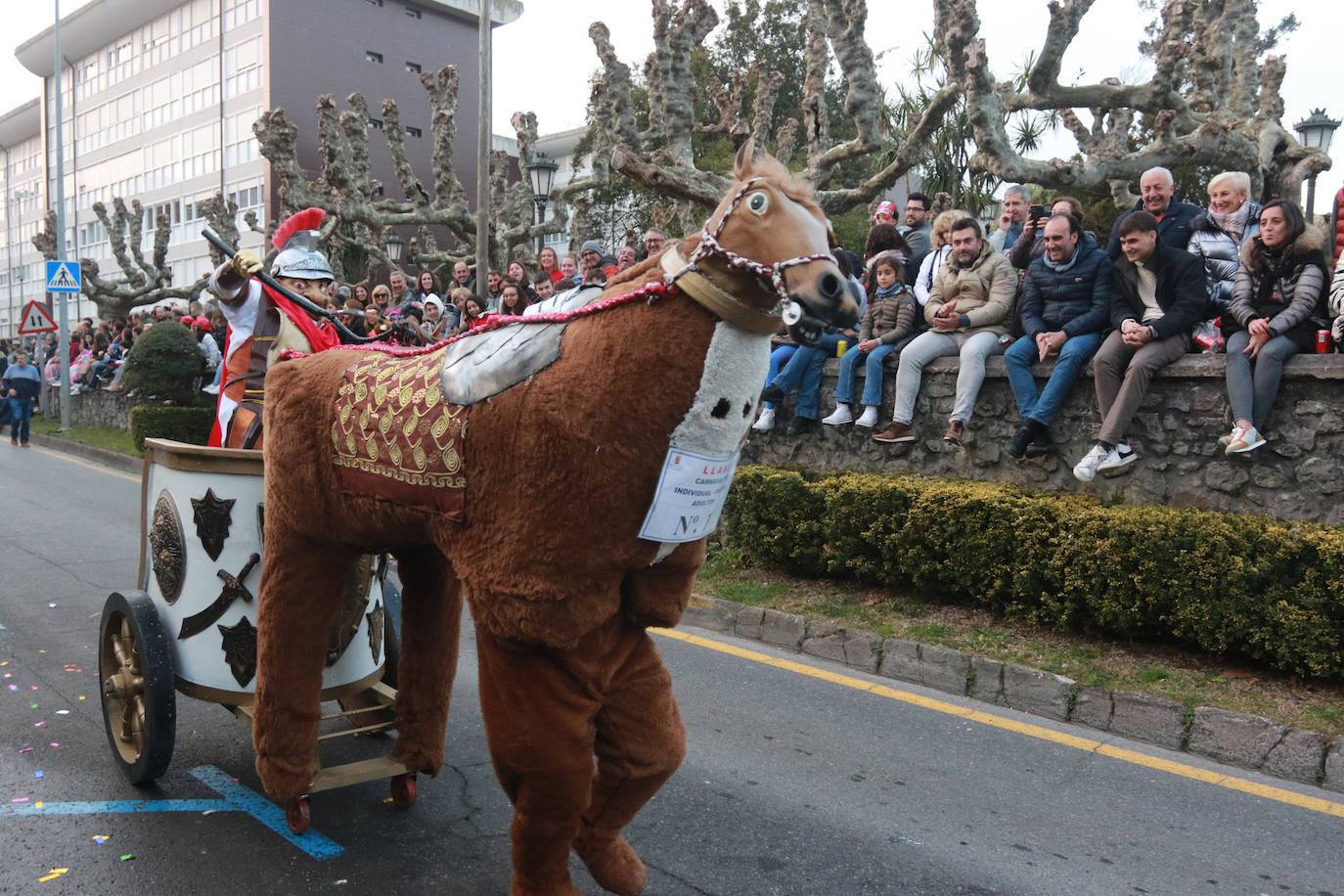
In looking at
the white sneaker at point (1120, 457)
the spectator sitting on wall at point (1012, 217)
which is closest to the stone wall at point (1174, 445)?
the white sneaker at point (1120, 457)

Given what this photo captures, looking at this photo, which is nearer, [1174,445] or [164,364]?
[1174,445]

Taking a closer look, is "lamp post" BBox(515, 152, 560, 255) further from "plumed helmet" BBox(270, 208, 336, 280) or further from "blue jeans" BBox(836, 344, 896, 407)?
"plumed helmet" BBox(270, 208, 336, 280)

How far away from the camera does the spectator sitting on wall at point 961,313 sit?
8203mm

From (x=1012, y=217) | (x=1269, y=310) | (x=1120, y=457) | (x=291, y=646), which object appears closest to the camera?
(x=291, y=646)

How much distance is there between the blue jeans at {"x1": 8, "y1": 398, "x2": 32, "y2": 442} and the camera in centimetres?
1956

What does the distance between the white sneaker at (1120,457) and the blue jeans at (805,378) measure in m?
2.68

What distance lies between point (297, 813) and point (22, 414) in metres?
19.8

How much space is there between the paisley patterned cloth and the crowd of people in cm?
321

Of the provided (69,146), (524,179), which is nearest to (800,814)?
(524,179)

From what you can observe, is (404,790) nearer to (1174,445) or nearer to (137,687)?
(137,687)

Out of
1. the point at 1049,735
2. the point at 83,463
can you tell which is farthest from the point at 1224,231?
the point at 83,463

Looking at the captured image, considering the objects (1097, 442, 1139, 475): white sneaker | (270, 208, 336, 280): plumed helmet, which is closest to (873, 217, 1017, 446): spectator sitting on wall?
(1097, 442, 1139, 475): white sneaker

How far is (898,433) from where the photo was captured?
8.43 metres

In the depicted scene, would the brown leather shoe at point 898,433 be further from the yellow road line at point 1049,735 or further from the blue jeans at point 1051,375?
the yellow road line at point 1049,735
